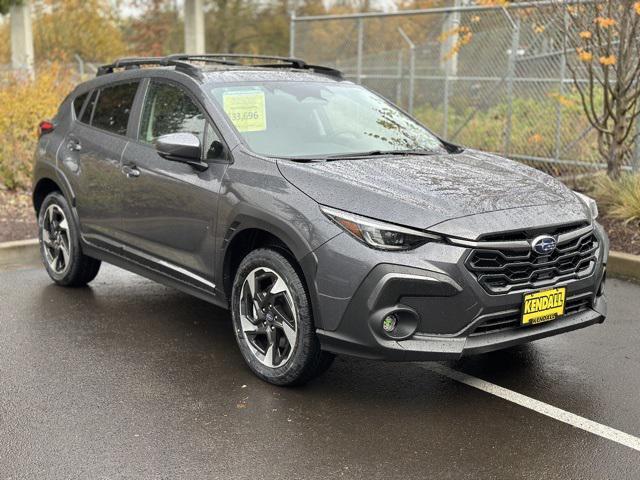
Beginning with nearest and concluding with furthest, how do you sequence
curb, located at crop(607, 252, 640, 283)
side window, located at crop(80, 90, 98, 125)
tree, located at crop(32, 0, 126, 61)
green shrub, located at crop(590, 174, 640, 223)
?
side window, located at crop(80, 90, 98, 125) → curb, located at crop(607, 252, 640, 283) → green shrub, located at crop(590, 174, 640, 223) → tree, located at crop(32, 0, 126, 61)

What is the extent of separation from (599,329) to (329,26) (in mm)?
12974

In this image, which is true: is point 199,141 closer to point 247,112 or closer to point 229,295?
point 247,112

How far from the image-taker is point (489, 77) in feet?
43.2

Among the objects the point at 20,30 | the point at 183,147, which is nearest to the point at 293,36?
the point at 183,147

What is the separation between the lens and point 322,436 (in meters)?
4.12

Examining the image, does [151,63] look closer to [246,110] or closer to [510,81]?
[246,110]

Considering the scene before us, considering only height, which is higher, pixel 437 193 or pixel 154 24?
pixel 437 193

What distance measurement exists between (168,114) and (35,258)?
3129mm

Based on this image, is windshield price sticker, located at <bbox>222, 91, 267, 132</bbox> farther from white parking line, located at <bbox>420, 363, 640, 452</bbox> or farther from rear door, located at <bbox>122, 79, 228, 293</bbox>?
white parking line, located at <bbox>420, 363, 640, 452</bbox>

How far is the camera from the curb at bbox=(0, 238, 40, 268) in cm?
801

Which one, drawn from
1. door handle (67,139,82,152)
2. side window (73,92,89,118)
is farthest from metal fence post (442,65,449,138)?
door handle (67,139,82,152)

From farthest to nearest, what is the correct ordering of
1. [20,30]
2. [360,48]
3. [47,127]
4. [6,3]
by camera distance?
[20,30] < [6,3] < [360,48] < [47,127]

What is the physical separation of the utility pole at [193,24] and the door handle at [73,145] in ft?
57.7

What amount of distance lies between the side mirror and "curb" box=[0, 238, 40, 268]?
3.43 meters
